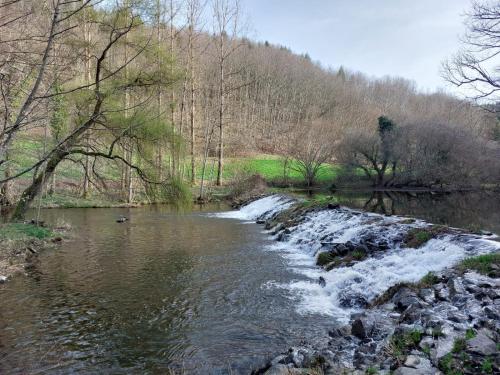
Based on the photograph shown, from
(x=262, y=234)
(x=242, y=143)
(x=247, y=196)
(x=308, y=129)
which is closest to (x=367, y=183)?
(x=308, y=129)

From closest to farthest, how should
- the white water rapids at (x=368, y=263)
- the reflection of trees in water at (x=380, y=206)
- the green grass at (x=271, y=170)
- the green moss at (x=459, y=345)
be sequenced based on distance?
the green moss at (x=459, y=345)
the white water rapids at (x=368, y=263)
the reflection of trees in water at (x=380, y=206)
the green grass at (x=271, y=170)

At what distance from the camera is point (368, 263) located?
420 inches

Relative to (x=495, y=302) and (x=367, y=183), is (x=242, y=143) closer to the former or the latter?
(x=367, y=183)

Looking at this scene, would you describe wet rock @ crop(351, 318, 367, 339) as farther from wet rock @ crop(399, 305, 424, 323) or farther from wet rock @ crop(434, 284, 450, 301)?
wet rock @ crop(434, 284, 450, 301)

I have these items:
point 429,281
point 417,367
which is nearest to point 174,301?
point 429,281

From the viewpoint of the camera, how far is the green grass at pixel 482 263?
771cm

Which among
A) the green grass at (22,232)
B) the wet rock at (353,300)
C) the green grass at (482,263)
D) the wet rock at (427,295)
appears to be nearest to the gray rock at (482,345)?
the wet rock at (427,295)

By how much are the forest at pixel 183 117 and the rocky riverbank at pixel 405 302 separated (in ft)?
15.9

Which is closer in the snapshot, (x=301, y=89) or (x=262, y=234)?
(x=262, y=234)

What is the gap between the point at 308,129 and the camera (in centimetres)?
4178

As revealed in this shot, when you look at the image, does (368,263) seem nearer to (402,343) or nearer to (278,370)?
(402,343)

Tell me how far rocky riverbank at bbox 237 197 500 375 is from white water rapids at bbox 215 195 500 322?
0.09 feet

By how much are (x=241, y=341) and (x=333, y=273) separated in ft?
14.2

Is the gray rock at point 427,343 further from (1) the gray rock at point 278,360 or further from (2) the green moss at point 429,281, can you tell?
(2) the green moss at point 429,281
